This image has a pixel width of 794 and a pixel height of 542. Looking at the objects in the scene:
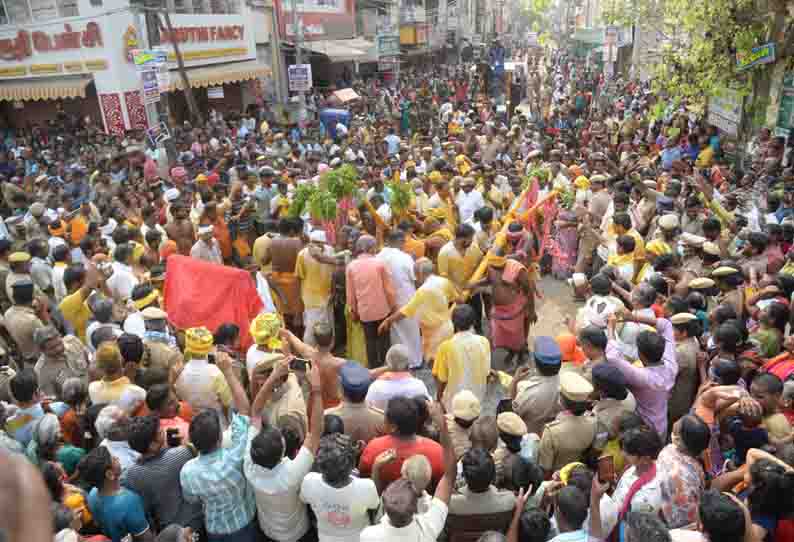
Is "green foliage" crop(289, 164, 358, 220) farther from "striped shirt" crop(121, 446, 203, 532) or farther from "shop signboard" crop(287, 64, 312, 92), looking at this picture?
"shop signboard" crop(287, 64, 312, 92)

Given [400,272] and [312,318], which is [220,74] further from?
[400,272]

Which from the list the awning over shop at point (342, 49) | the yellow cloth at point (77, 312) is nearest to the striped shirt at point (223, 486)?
the yellow cloth at point (77, 312)

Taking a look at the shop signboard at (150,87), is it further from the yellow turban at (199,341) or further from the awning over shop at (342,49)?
the awning over shop at (342,49)

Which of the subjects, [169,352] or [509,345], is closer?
[169,352]

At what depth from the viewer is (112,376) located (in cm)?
393

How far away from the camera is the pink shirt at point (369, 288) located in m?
5.67

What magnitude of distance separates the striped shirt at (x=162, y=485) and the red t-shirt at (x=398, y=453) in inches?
39.2

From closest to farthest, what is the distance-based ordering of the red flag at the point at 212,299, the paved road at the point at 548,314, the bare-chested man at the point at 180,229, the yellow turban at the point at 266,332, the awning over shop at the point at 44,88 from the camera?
the yellow turban at the point at 266,332, the red flag at the point at 212,299, the paved road at the point at 548,314, the bare-chested man at the point at 180,229, the awning over shop at the point at 44,88

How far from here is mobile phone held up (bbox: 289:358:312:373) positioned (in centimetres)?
389

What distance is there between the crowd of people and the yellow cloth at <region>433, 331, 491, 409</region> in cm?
2

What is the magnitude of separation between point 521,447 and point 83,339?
405cm

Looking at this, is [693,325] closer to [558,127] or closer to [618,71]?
[558,127]

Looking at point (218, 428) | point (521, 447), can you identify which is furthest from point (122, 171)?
point (521, 447)

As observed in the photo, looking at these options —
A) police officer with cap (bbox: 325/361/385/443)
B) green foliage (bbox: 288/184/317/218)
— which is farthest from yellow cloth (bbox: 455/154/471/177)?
police officer with cap (bbox: 325/361/385/443)
